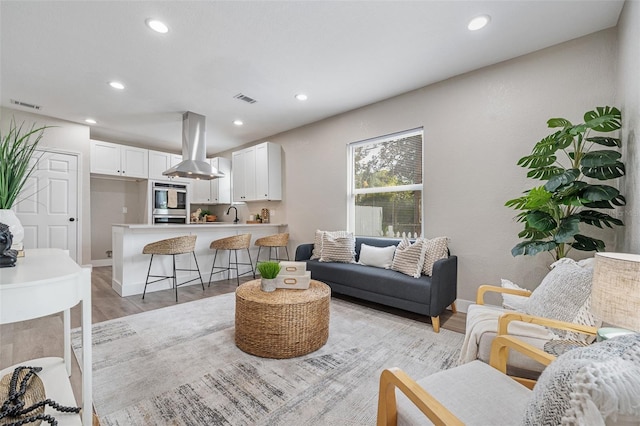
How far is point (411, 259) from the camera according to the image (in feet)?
9.82

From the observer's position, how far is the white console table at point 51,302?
2.38 ft

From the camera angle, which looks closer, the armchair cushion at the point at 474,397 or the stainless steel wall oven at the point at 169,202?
the armchair cushion at the point at 474,397

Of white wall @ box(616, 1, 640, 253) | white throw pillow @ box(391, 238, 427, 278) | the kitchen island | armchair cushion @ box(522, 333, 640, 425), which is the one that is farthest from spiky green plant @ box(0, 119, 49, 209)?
white wall @ box(616, 1, 640, 253)

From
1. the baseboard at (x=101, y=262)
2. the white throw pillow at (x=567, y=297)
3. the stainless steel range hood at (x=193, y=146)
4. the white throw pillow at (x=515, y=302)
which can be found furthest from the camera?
the baseboard at (x=101, y=262)

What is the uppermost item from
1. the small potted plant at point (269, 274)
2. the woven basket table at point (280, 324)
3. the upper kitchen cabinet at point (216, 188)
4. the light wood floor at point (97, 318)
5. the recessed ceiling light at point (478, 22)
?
the recessed ceiling light at point (478, 22)

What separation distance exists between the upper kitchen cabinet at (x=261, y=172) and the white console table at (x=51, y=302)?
425cm

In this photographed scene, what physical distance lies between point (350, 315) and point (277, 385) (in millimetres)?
1376

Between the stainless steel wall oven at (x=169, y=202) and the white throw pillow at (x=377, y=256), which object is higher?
the stainless steel wall oven at (x=169, y=202)

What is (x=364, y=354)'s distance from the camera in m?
2.13

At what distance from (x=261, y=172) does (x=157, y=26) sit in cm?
306

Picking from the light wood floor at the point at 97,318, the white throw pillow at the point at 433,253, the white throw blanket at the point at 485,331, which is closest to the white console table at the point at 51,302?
the light wood floor at the point at 97,318

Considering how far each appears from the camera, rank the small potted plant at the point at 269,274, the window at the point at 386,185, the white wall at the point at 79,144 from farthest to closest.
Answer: the white wall at the point at 79,144, the window at the point at 386,185, the small potted plant at the point at 269,274

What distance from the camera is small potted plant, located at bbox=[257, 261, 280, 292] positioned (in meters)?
2.31

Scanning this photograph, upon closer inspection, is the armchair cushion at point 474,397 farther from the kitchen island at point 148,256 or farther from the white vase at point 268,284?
the kitchen island at point 148,256
